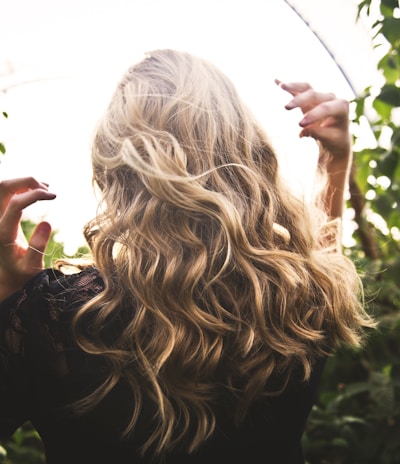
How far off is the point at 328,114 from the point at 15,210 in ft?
3.01

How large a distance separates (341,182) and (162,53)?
2.26 feet

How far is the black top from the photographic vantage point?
129cm

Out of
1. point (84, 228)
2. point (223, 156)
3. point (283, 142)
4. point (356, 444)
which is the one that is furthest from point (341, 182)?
point (356, 444)

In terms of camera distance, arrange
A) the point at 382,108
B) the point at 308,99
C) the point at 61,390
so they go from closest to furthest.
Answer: the point at 61,390
the point at 308,99
the point at 382,108

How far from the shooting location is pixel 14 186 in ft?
4.53

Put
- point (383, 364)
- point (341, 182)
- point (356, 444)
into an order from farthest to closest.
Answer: point (383, 364) < point (356, 444) < point (341, 182)

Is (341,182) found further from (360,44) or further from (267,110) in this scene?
(360,44)

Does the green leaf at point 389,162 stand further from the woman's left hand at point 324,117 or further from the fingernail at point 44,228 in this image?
the fingernail at point 44,228

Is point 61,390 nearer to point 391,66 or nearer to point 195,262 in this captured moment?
point 195,262

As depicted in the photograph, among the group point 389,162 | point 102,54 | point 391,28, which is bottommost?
point 389,162

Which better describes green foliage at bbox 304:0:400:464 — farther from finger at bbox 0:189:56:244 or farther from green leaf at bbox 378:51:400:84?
finger at bbox 0:189:56:244

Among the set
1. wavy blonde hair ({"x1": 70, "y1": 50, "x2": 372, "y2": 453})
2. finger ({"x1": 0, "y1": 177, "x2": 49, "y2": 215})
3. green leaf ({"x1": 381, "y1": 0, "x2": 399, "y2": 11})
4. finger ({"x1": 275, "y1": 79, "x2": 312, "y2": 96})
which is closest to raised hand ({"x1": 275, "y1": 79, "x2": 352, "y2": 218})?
finger ({"x1": 275, "y1": 79, "x2": 312, "y2": 96})

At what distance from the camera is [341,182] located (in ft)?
6.30

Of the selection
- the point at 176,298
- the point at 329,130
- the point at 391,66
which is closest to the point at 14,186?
the point at 176,298
